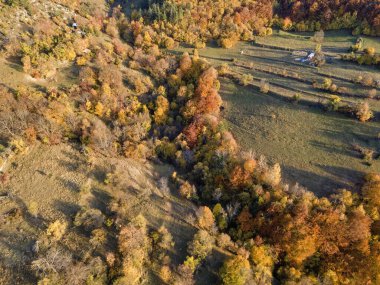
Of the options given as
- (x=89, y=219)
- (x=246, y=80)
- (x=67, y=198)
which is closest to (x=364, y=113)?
(x=246, y=80)

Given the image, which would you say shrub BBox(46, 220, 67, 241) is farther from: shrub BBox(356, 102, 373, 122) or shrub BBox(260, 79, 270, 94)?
shrub BBox(356, 102, 373, 122)

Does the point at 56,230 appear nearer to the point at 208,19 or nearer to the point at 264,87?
the point at 264,87

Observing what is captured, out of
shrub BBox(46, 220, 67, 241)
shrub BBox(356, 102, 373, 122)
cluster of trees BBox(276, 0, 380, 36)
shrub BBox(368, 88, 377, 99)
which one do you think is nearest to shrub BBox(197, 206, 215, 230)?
shrub BBox(46, 220, 67, 241)

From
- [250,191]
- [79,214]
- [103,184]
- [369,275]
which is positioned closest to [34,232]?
[79,214]

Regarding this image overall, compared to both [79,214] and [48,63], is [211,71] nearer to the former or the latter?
[48,63]

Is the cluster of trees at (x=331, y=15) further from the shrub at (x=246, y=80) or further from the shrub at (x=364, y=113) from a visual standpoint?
the shrub at (x=364, y=113)

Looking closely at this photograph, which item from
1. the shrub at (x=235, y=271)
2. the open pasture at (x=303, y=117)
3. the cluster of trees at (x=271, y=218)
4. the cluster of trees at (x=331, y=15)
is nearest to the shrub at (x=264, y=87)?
the open pasture at (x=303, y=117)
